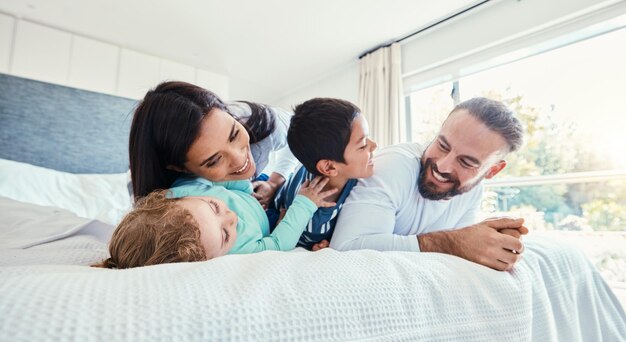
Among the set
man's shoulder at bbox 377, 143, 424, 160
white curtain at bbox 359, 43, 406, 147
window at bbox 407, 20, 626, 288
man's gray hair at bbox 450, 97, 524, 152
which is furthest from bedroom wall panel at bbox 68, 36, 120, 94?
window at bbox 407, 20, 626, 288

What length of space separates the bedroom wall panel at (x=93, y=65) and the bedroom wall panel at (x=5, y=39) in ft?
1.29

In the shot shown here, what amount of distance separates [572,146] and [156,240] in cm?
289

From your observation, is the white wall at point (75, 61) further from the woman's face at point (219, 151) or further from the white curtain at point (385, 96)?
the woman's face at point (219, 151)

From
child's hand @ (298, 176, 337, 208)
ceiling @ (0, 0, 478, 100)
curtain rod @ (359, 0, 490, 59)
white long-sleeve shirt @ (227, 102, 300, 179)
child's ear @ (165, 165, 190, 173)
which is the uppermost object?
curtain rod @ (359, 0, 490, 59)

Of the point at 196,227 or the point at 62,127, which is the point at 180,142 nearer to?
the point at 196,227

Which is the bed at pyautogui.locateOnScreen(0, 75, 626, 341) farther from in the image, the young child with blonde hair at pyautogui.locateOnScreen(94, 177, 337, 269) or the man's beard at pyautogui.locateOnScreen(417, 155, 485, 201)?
the man's beard at pyautogui.locateOnScreen(417, 155, 485, 201)

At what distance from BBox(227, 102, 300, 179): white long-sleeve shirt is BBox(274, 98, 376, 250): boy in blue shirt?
318mm

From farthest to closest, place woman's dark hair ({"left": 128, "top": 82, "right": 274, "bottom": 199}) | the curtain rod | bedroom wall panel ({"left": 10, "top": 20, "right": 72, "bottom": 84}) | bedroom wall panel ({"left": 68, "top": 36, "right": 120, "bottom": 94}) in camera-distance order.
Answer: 1. bedroom wall panel ({"left": 68, "top": 36, "right": 120, "bottom": 94})
2. the curtain rod
3. bedroom wall panel ({"left": 10, "top": 20, "right": 72, "bottom": 84})
4. woman's dark hair ({"left": 128, "top": 82, "right": 274, "bottom": 199})

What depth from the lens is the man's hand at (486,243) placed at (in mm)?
746

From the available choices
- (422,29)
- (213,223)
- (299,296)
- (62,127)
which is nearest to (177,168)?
(213,223)

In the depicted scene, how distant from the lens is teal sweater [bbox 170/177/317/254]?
0.92 metres

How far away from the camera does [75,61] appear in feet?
9.58

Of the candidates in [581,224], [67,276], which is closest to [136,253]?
[67,276]

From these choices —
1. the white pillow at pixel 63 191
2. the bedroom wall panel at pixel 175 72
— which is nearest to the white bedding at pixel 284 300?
the white pillow at pixel 63 191
